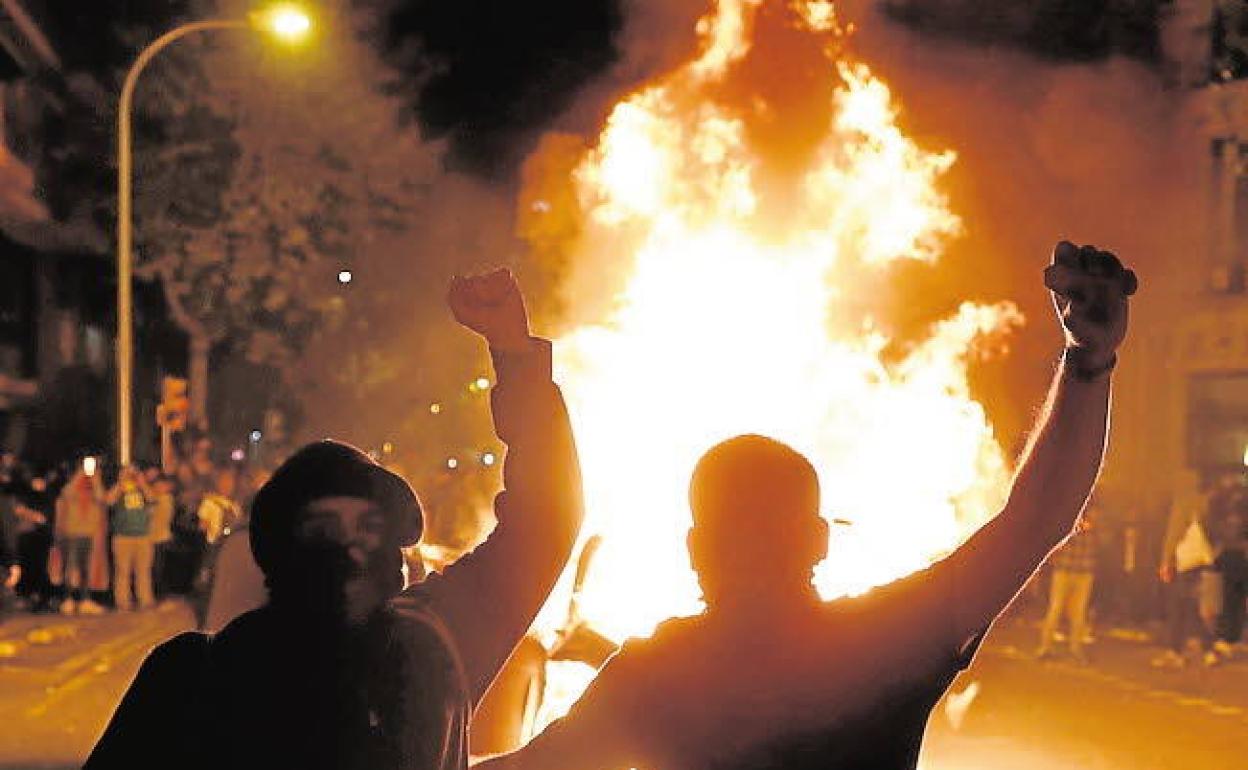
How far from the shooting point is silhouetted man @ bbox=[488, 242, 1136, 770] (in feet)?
7.81

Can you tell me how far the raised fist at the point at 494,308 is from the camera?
8.46ft

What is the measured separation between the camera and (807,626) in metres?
2.42

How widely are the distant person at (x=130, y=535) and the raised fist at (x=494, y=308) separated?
663 inches

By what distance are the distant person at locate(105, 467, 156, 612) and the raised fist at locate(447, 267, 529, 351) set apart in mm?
16842

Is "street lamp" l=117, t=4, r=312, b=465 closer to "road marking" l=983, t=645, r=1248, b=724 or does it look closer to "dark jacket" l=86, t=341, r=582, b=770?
"road marking" l=983, t=645, r=1248, b=724

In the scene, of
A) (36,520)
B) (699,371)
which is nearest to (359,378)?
(36,520)

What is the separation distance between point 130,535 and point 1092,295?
17.6 m

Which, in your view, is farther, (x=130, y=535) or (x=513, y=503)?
(x=130, y=535)

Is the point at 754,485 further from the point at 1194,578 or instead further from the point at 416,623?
the point at 1194,578

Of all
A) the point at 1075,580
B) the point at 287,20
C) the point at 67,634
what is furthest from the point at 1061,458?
the point at 287,20

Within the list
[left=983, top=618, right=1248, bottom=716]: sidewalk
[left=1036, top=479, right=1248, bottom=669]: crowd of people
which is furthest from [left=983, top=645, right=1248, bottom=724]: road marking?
[left=1036, top=479, right=1248, bottom=669]: crowd of people

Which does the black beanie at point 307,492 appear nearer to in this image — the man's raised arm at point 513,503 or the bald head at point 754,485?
the man's raised arm at point 513,503

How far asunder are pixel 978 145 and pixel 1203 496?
791 cm

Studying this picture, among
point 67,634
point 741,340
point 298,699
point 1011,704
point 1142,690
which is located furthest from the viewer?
point 67,634
